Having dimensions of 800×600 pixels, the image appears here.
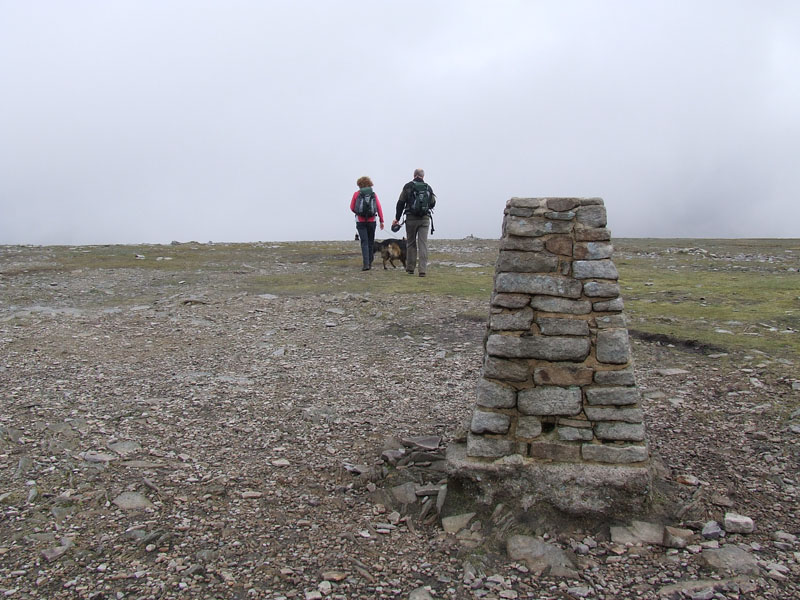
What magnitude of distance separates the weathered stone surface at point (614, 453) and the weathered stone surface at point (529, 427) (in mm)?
397

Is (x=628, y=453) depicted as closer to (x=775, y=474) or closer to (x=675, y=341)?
(x=775, y=474)

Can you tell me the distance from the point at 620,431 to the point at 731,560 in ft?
3.85

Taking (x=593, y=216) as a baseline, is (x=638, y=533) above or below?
below

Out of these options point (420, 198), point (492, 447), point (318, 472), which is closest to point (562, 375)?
point (492, 447)

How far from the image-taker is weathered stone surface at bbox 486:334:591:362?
499 cm

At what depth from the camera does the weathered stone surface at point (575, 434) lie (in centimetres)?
504

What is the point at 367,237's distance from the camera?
18438 millimetres

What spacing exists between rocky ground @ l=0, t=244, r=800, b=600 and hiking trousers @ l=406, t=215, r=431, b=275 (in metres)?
5.96

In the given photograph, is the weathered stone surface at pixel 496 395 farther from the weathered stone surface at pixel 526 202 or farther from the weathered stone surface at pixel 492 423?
the weathered stone surface at pixel 526 202

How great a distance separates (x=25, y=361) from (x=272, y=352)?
148 inches

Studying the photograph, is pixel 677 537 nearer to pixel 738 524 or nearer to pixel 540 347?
pixel 738 524

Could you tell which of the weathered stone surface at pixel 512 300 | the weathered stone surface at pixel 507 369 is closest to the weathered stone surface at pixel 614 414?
the weathered stone surface at pixel 507 369

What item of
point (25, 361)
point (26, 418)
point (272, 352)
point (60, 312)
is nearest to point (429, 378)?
point (272, 352)

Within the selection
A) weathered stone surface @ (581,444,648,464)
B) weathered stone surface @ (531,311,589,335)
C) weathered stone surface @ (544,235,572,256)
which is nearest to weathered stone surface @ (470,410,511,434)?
weathered stone surface @ (581,444,648,464)
